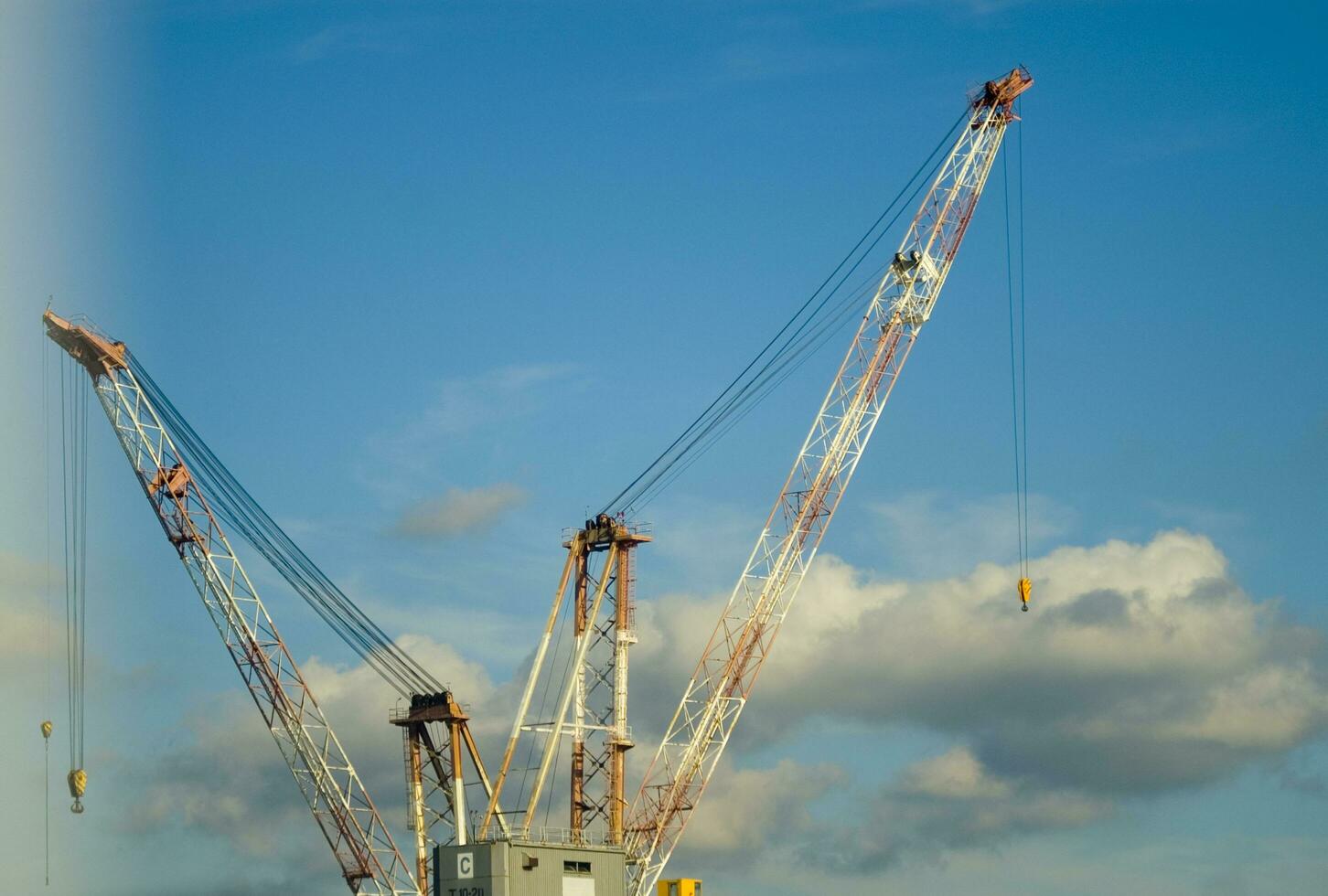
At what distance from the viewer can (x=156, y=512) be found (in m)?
175

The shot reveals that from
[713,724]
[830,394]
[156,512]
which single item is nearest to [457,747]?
[713,724]

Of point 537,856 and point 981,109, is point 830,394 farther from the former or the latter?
point 537,856

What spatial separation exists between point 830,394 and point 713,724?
3156 cm

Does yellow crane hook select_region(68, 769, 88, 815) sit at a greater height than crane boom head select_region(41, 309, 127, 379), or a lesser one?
lesser

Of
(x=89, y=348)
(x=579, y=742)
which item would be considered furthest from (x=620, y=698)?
(x=89, y=348)

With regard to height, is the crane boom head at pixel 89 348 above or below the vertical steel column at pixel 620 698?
above

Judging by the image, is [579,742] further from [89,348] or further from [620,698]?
[89,348]

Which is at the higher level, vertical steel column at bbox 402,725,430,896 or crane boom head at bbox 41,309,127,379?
crane boom head at bbox 41,309,127,379

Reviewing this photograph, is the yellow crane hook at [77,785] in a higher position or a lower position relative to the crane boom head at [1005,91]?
lower

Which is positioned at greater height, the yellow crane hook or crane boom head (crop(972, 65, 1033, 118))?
crane boom head (crop(972, 65, 1033, 118))

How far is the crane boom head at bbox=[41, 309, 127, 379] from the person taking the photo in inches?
6688

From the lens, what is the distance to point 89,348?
17100 cm

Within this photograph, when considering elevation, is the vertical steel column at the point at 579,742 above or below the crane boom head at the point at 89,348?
below

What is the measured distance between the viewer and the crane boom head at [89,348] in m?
170
